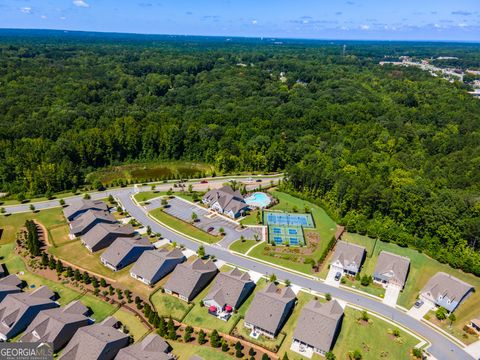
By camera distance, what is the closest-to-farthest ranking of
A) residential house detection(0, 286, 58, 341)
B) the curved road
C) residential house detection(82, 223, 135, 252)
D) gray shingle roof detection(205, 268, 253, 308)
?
residential house detection(0, 286, 58, 341) < the curved road < gray shingle roof detection(205, 268, 253, 308) < residential house detection(82, 223, 135, 252)

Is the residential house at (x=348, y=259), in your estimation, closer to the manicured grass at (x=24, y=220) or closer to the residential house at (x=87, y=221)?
the residential house at (x=87, y=221)

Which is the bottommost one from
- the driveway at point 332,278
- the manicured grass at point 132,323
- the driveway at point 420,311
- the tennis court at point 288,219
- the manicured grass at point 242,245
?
the driveway at point 420,311

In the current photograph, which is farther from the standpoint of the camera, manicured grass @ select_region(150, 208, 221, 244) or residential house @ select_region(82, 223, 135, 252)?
manicured grass @ select_region(150, 208, 221, 244)

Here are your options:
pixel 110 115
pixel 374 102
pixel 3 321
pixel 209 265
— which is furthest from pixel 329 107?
pixel 3 321

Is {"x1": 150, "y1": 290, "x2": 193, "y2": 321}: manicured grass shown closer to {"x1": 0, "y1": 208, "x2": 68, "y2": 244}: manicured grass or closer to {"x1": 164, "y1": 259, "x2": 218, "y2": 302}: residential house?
{"x1": 164, "y1": 259, "x2": 218, "y2": 302}: residential house

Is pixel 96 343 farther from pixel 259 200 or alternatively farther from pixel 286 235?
pixel 259 200

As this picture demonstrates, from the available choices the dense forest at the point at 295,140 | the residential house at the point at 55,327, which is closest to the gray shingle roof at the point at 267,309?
the residential house at the point at 55,327

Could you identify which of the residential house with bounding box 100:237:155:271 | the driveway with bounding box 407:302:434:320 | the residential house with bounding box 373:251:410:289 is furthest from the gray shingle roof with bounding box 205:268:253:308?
the driveway with bounding box 407:302:434:320
